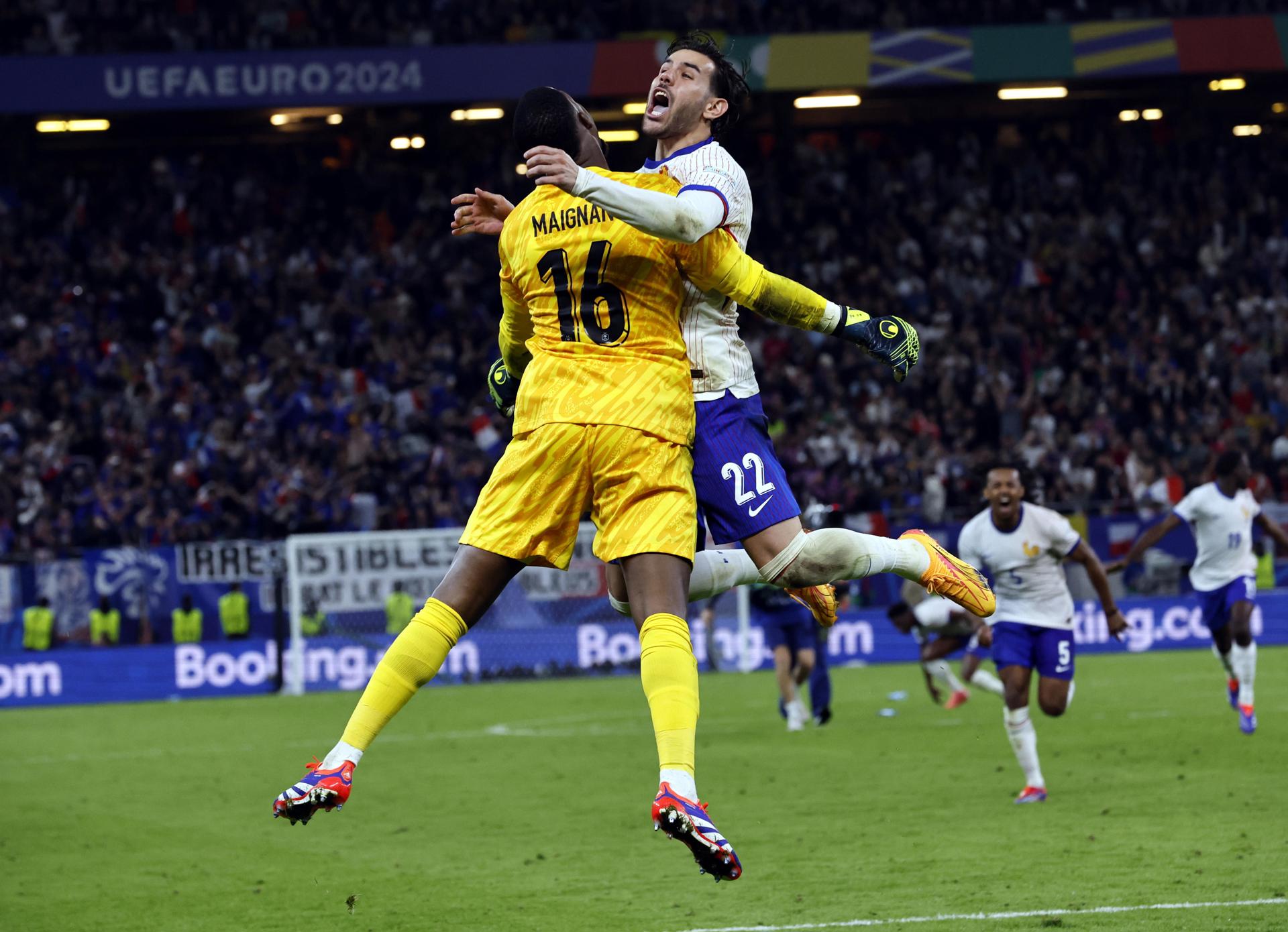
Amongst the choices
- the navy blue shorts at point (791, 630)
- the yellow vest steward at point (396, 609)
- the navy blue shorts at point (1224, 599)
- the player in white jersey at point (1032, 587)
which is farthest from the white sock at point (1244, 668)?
the yellow vest steward at point (396, 609)

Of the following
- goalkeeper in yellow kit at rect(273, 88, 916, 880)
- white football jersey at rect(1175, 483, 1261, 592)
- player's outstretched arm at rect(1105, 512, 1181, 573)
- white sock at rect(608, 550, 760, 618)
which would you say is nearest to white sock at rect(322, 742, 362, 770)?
goalkeeper in yellow kit at rect(273, 88, 916, 880)

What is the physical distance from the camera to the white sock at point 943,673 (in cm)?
1700

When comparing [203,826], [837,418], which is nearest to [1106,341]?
[837,418]

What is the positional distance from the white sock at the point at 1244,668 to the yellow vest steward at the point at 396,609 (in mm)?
10515

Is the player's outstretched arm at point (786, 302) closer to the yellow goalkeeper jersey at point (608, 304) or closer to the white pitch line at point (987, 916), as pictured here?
the yellow goalkeeper jersey at point (608, 304)

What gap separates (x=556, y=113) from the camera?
5.66m

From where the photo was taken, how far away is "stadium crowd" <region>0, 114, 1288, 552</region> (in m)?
26.0

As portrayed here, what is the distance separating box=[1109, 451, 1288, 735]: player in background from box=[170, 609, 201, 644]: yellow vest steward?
38.9 feet

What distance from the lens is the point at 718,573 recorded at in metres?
6.62

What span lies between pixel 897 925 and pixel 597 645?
1529 centimetres

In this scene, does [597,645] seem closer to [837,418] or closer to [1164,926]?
[837,418]

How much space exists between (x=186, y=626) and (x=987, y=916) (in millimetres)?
15812

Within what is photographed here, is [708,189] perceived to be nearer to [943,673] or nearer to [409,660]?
[409,660]

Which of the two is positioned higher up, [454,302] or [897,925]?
[454,302]
